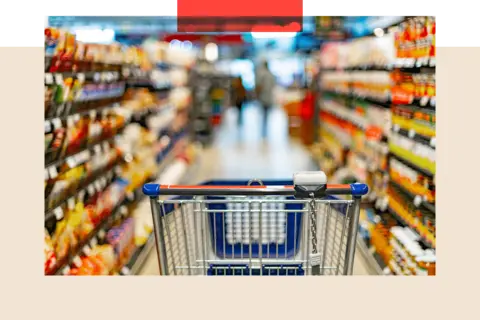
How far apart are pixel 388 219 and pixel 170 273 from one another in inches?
112

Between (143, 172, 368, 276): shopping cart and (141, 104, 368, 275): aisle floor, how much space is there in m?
1.77

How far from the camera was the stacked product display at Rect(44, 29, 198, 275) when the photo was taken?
4062 mm

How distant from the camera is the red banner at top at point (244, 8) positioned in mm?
3088

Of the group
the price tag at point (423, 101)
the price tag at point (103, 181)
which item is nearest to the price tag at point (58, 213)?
the price tag at point (103, 181)

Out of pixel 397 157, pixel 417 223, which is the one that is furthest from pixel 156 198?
pixel 397 157

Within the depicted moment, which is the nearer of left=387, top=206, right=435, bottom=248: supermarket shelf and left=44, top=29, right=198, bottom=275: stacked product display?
left=44, top=29, right=198, bottom=275: stacked product display

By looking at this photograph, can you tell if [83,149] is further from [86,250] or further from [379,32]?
[379,32]

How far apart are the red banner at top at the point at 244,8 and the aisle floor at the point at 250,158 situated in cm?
267

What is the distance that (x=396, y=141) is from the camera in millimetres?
5367

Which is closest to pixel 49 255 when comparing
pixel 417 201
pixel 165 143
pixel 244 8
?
pixel 244 8

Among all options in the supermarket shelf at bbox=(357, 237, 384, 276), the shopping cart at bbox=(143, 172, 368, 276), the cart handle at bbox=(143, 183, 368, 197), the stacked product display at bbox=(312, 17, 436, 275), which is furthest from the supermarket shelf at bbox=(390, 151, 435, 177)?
the cart handle at bbox=(143, 183, 368, 197)

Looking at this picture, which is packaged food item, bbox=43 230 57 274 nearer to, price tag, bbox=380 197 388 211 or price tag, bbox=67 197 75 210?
price tag, bbox=67 197 75 210

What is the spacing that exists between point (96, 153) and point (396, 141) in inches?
95.1

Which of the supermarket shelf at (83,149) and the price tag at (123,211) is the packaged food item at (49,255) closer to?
the supermarket shelf at (83,149)
